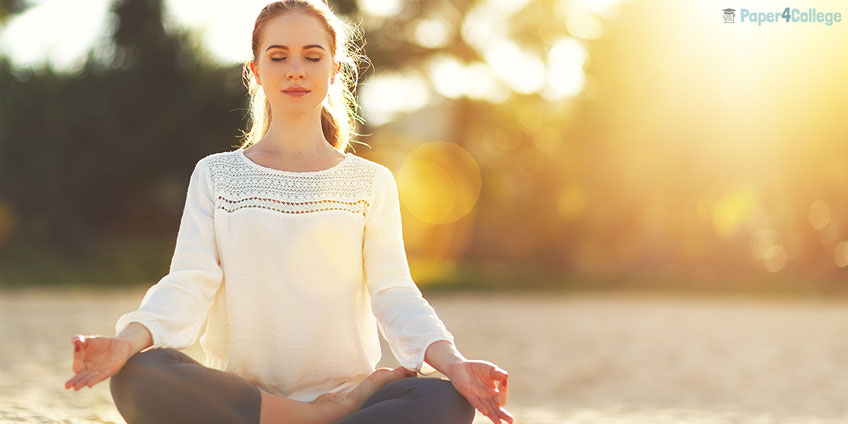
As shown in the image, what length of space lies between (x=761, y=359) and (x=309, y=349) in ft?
21.1

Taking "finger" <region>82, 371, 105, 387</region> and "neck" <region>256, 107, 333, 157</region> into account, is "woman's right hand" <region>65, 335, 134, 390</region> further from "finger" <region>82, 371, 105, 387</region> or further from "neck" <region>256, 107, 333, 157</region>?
"neck" <region>256, 107, 333, 157</region>

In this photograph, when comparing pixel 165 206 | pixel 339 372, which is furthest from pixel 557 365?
pixel 165 206

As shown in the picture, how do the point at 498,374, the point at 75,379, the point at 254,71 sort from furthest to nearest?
1. the point at 254,71
2. the point at 498,374
3. the point at 75,379

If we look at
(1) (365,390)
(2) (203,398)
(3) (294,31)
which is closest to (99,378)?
(2) (203,398)

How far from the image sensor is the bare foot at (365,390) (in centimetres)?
287

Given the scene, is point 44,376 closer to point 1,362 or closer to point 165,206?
point 1,362

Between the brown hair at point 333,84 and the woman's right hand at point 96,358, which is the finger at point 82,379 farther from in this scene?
the brown hair at point 333,84

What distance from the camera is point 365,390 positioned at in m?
2.88

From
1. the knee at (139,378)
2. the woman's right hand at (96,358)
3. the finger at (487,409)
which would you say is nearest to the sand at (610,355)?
the knee at (139,378)

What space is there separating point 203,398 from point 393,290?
686mm

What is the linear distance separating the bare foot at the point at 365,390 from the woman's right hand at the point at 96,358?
25.0 inches

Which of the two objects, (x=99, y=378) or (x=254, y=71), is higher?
(x=254, y=71)

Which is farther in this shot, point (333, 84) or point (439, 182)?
point (439, 182)

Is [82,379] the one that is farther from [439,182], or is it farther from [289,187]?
[439,182]
